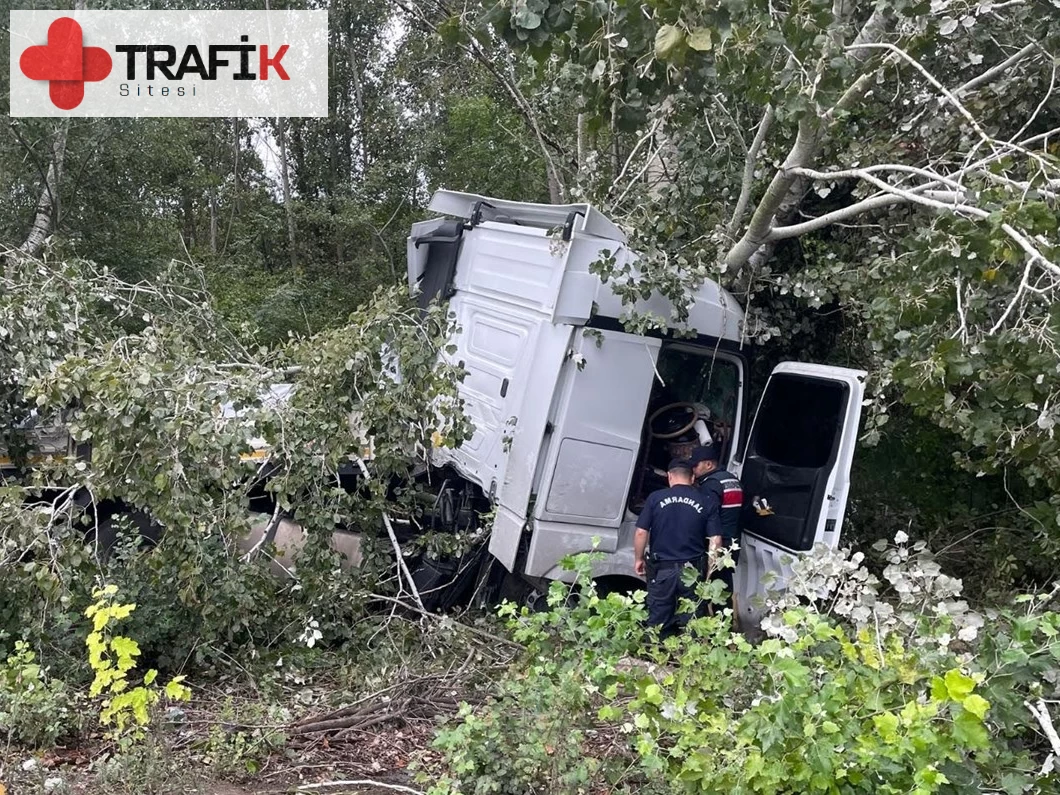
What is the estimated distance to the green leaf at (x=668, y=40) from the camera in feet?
10.2

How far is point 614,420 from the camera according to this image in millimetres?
5012

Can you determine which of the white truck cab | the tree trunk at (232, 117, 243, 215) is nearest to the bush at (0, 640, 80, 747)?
the white truck cab

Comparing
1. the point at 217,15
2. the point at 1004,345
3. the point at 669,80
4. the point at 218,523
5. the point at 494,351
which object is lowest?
the point at 218,523

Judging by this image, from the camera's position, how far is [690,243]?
5730mm

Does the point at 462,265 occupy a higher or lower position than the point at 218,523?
higher

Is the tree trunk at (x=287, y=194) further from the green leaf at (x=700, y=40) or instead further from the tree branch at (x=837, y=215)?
the green leaf at (x=700, y=40)

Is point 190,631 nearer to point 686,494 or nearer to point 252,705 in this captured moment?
point 252,705

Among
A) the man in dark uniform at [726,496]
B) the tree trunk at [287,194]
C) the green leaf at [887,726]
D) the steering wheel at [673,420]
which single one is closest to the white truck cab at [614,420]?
the steering wheel at [673,420]

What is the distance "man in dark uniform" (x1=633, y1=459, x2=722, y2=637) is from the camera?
16.2ft

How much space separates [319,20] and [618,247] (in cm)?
1222

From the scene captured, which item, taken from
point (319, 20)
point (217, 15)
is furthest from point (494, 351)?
point (319, 20)

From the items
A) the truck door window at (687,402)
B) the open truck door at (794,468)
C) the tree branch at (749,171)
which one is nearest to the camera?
the open truck door at (794,468)

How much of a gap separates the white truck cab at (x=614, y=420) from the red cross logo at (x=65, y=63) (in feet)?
24.3

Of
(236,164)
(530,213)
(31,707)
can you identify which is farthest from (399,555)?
(236,164)
